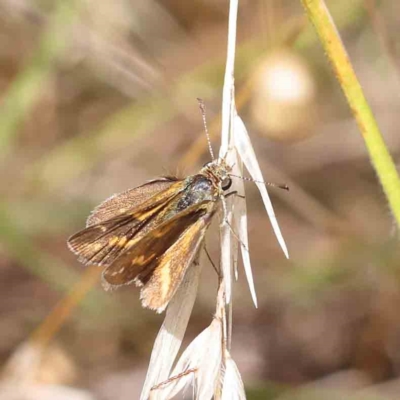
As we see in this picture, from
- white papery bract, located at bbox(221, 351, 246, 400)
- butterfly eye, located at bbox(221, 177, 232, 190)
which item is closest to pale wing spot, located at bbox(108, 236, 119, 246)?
butterfly eye, located at bbox(221, 177, 232, 190)

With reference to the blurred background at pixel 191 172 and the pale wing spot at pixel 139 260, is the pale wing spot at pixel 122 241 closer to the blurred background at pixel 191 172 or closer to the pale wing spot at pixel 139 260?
the pale wing spot at pixel 139 260

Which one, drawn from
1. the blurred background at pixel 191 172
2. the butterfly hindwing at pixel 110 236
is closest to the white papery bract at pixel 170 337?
the butterfly hindwing at pixel 110 236

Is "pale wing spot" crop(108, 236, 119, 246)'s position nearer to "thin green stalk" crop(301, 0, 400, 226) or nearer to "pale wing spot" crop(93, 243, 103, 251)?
"pale wing spot" crop(93, 243, 103, 251)

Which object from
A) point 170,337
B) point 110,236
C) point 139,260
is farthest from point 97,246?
point 170,337

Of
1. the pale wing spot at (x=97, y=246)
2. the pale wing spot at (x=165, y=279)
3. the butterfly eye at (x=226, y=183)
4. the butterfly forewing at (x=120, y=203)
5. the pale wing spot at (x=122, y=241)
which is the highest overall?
the butterfly forewing at (x=120, y=203)

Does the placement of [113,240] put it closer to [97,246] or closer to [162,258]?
[97,246]
